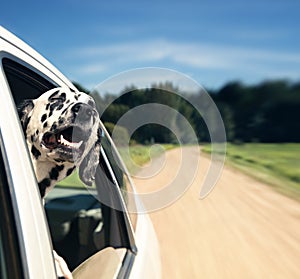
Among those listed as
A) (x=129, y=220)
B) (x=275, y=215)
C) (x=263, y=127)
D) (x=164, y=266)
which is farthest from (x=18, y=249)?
(x=263, y=127)

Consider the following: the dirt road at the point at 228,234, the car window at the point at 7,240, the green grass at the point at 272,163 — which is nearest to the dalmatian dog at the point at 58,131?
the car window at the point at 7,240

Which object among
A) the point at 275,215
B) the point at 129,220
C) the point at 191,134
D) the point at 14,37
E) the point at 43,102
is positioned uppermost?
the point at 14,37

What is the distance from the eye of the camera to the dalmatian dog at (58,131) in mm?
1473

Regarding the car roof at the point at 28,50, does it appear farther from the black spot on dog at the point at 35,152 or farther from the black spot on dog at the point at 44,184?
the black spot on dog at the point at 44,184

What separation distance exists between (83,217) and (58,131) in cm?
131

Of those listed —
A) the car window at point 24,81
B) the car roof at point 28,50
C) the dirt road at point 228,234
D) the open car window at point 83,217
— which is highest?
the car roof at point 28,50

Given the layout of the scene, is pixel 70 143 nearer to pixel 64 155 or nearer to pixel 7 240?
pixel 64 155

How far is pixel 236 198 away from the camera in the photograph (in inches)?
427

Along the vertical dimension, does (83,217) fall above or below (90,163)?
below

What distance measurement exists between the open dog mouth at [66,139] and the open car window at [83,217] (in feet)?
0.67

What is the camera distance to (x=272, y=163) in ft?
62.4

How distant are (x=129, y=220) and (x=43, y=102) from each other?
79 cm

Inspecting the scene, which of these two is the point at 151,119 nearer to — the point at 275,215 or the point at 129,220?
the point at 129,220

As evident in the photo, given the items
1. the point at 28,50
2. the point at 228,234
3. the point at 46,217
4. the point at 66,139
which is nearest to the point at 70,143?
the point at 66,139
